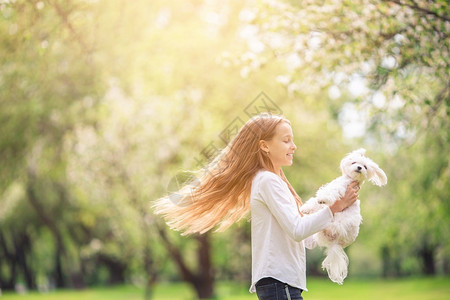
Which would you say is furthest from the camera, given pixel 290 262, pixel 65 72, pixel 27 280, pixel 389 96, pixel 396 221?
pixel 27 280

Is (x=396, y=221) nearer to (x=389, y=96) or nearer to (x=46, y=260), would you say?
(x=389, y=96)

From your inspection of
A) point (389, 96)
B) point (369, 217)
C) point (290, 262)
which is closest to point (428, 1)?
point (389, 96)

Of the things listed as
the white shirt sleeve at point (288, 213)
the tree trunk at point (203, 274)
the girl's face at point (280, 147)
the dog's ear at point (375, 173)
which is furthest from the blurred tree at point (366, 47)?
the tree trunk at point (203, 274)

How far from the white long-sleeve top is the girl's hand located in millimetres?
128

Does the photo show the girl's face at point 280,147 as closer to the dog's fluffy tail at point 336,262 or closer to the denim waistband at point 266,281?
the dog's fluffy tail at point 336,262

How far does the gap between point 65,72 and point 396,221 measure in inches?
406

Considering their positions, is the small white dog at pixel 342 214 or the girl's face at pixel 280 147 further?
the girl's face at pixel 280 147

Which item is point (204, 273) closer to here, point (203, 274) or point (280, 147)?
point (203, 274)

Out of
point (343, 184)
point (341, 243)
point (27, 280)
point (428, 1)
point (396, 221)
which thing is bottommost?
point (27, 280)

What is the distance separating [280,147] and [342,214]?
54 cm

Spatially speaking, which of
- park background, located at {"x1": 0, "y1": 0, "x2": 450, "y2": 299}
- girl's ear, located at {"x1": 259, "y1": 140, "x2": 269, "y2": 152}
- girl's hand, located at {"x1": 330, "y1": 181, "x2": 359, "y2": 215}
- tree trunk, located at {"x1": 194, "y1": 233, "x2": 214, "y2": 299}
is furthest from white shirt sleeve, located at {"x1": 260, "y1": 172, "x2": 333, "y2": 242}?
tree trunk, located at {"x1": 194, "y1": 233, "x2": 214, "y2": 299}

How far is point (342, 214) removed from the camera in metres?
3.49

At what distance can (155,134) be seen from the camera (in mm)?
15859

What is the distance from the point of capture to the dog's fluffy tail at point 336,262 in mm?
3568
